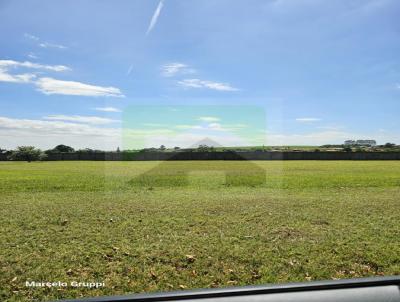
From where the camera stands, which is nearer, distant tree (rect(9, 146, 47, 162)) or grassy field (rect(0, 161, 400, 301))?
grassy field (rect(0, 161, 400, 301))

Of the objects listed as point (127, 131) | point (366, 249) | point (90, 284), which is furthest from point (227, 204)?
point (90, 284)

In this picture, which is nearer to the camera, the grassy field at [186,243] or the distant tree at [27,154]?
the grassy field at [186,243]

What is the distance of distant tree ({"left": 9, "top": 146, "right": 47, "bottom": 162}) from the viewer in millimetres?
35719

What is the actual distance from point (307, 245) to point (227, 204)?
352 cm

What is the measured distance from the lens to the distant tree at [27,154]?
1406 inches

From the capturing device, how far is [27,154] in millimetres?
36688

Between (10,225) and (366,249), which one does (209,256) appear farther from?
(10,225)

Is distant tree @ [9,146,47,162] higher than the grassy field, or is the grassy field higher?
distant tree @ [9,146,47,162]

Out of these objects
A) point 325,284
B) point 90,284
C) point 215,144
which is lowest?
point 90,284

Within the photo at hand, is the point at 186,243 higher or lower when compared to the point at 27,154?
lower

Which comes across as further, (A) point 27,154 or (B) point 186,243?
(A) point 27,154

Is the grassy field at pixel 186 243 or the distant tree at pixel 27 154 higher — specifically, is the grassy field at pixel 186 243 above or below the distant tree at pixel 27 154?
below

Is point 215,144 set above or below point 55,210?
above

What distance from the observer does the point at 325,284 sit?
2.50 meters
